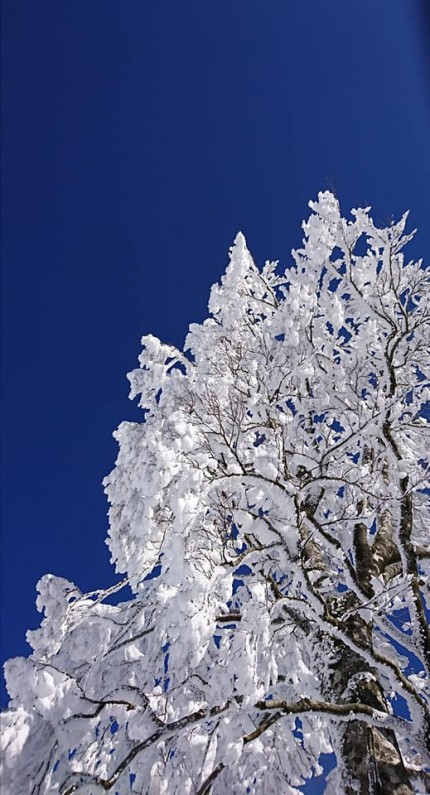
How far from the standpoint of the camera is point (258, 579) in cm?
542

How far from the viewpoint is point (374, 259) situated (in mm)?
7344

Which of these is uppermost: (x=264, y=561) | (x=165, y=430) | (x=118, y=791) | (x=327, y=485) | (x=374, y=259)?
(x=374, y=259)

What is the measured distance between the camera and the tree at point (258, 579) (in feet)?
13.1

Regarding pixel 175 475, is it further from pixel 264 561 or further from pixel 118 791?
pixel 118 791

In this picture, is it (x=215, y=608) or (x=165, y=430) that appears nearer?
(x=215, y=608)

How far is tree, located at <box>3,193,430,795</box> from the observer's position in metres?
4.00

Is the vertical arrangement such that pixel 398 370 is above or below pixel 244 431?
above

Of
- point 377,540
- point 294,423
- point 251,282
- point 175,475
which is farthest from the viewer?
point 251,282

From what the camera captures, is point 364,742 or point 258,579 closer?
point 364,742

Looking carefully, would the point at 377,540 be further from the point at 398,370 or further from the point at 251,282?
the point at 251,282

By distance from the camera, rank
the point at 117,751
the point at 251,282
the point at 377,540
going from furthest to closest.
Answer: the point at 251,282
the point at 377,540
the point at 117,751

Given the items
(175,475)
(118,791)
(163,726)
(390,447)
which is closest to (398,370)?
(390,447)

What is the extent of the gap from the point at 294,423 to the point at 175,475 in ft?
7.74

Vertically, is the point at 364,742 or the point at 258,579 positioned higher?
the point at 258,579
